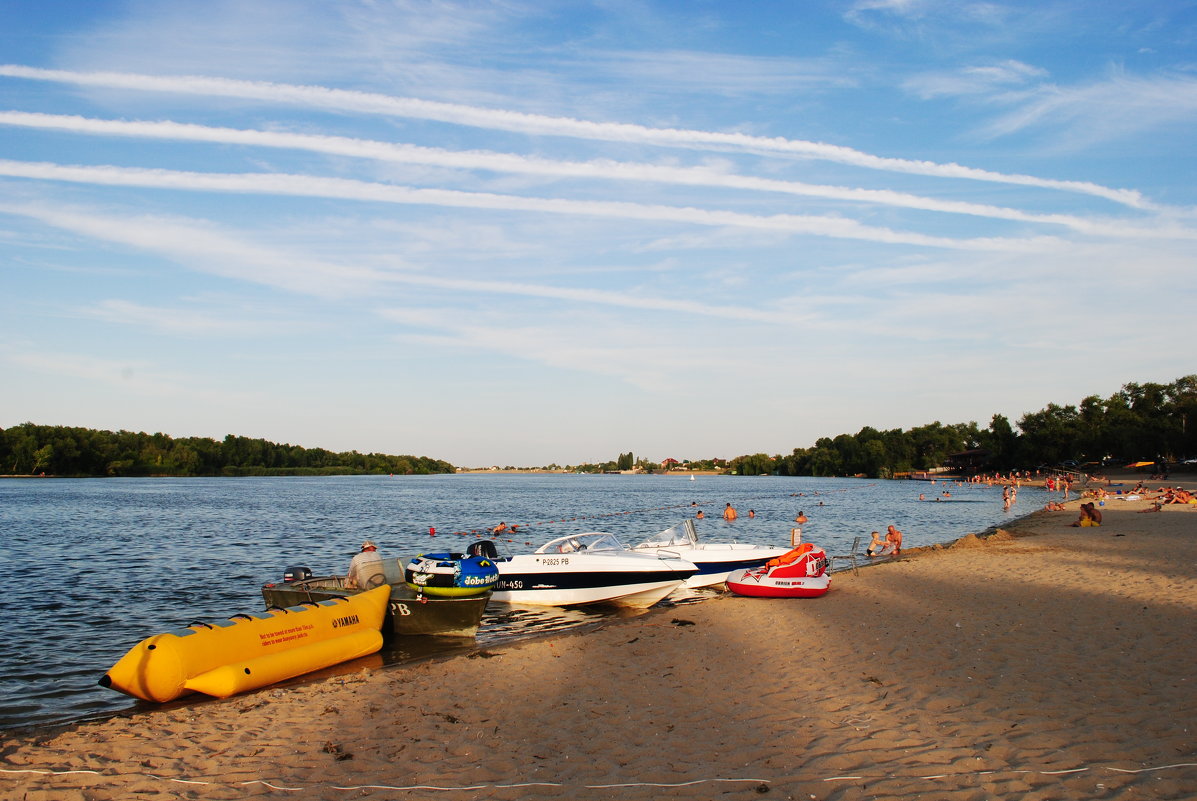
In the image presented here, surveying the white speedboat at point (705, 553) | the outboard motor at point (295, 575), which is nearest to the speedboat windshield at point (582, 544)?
the white speedboat at point (705, 553)

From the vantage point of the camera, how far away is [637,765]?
7.42 metres

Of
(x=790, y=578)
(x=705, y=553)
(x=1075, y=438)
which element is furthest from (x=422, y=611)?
(x=1075, y=438)

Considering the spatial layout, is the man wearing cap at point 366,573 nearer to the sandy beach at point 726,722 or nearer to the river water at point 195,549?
the river water at point 195,549

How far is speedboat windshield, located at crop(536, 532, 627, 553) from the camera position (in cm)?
1880

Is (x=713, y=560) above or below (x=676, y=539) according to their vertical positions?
below

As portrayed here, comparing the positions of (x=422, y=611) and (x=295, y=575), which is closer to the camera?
(x=422, y=611)

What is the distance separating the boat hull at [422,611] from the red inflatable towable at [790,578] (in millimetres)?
6627

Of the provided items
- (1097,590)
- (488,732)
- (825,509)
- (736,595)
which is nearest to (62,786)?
(488,732)

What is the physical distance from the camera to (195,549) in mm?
31719

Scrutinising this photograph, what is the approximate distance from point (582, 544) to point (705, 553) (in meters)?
4.22

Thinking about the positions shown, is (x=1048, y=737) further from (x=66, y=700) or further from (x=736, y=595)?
(x=66, y=700)

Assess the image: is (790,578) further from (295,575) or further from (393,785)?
(393,785)

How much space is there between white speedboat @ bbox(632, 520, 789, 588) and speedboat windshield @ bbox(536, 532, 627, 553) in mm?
1484

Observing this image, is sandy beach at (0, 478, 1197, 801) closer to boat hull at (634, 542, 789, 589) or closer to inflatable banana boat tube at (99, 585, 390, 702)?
inflatable banana boat tube at (99, 585, 390, 702)
